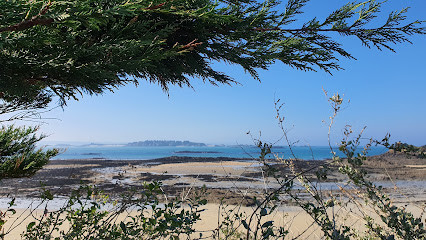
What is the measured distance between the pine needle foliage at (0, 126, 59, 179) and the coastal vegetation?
0.02 meters

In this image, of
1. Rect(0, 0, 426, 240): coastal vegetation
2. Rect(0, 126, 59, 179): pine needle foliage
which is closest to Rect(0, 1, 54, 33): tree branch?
Rect(0, 0, 426, 240): coastal vegetation

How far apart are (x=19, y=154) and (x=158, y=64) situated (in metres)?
3.55

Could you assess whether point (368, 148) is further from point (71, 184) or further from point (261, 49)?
point (71, 184)

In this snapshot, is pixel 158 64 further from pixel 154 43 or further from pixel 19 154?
pixel 19 154

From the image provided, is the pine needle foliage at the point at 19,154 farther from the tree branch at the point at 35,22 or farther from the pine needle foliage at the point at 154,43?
the tree branch at the point at 35,22

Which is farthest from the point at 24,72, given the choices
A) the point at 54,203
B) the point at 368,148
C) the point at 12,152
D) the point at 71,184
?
the point at 71,184

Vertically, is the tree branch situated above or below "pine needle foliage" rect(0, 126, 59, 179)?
above

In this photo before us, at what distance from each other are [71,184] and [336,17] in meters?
14.4

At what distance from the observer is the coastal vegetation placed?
2.30 m

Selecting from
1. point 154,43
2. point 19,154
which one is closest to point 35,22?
point 154,43

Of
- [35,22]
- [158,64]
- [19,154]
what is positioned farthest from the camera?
[19,154]

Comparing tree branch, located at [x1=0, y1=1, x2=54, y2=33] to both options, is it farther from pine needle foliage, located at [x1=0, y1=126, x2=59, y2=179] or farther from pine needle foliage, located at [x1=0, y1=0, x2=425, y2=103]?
pine needle foliage, located at [x1=0, y1=126, x2=59, y2=179]

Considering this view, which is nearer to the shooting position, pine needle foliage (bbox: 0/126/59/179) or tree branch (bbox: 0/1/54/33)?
tree branch (bbox: 0/1/54/33)

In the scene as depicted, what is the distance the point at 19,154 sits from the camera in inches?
234
